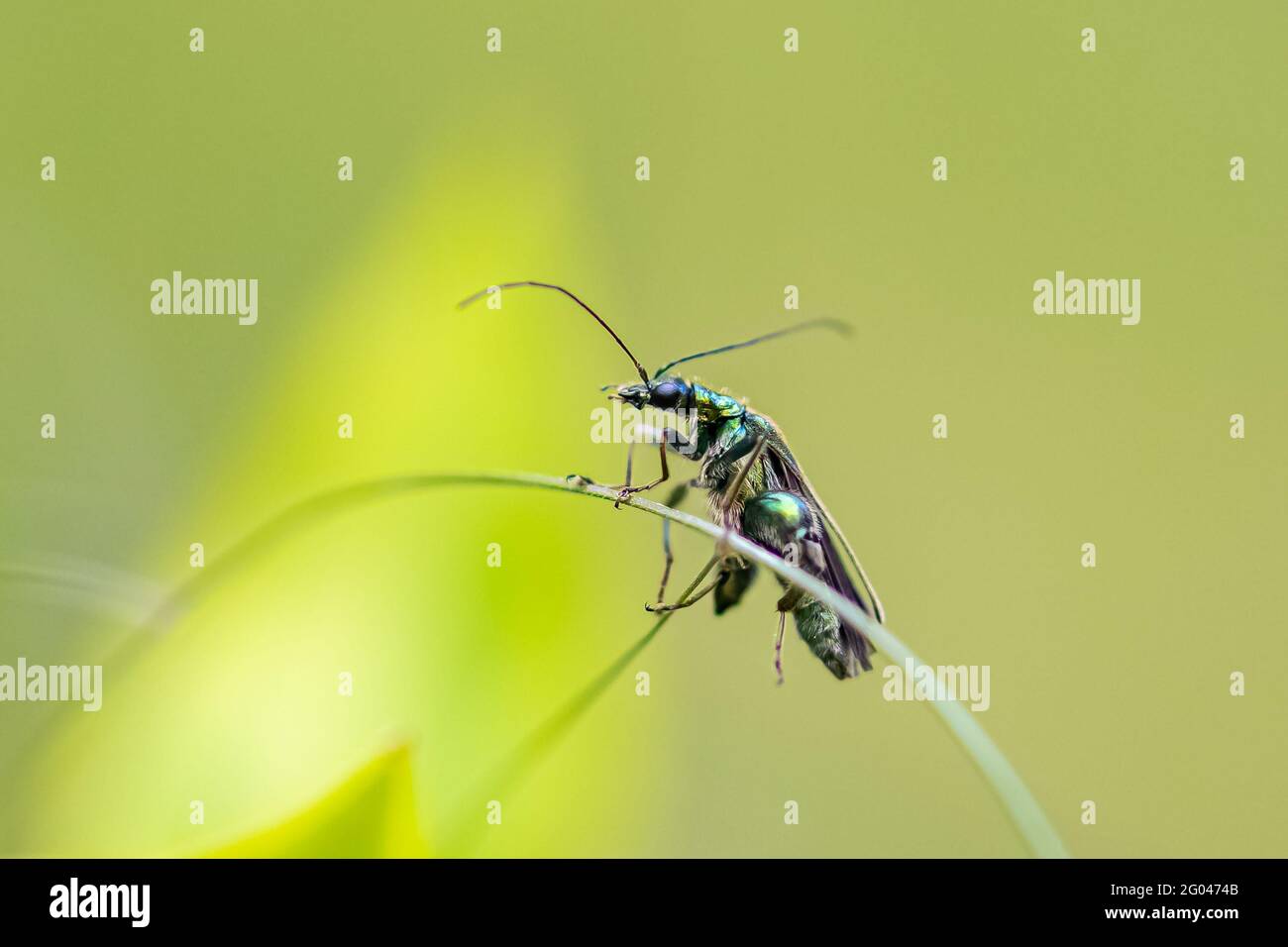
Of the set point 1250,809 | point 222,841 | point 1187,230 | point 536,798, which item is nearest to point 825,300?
point 1187,230

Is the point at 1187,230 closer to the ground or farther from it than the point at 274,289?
farther from it

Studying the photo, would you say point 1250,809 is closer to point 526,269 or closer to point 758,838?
point 758,838

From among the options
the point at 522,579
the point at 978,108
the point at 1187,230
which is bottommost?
the point at 522,579

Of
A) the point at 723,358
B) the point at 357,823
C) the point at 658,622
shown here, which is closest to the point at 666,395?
the point at 658,622

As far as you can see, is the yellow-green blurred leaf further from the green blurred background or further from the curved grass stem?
the green blurred background

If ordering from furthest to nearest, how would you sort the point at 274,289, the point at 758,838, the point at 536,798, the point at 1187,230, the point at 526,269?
the point at 1187,230 → the point at 758,838 → the point at 274,289 → the point at 526,269 → the point at 536,798

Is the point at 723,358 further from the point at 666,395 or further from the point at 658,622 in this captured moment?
the point at 658,622

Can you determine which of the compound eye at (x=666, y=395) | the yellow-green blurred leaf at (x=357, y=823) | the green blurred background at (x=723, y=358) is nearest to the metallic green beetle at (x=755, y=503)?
the compound eye at (x=666, y=395)

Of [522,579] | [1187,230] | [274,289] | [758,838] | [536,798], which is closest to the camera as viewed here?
[522,579]
